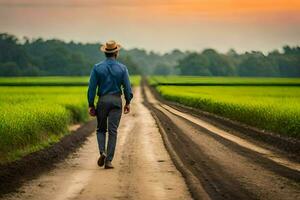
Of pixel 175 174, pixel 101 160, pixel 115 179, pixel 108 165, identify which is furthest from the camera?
pixel 101 160

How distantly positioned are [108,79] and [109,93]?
271 millimetres

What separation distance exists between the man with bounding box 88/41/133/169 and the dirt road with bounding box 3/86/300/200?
63 cm

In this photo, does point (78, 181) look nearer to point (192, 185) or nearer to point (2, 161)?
point (192, 185)

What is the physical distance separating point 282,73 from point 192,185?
156 m

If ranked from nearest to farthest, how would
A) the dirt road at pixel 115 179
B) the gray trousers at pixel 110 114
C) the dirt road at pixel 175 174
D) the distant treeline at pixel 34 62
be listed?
1. the dirt road at pixel 115 179
2. the dirt road at pixel 175 174
3. the gray trousers at pixel 110 114
4. the distant treeline at pixel 34 62

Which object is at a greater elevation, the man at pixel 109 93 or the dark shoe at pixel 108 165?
the man at pixel 109 93

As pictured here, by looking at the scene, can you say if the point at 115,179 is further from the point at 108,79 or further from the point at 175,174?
the point at 108,79

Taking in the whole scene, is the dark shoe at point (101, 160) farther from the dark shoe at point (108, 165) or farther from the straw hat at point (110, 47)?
the straw hat at point (110, 47)

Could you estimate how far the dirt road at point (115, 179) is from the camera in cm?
796

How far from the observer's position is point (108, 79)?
36.6ft

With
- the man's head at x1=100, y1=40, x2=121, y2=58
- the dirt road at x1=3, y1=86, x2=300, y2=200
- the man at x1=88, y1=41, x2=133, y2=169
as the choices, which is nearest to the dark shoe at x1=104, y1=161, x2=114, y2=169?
the dirt road at x1=3, y1=86, x2=300, y2=200

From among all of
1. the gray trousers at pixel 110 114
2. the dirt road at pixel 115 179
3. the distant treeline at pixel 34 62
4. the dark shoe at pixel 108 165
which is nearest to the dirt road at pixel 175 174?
the dirt road at pixel 115 179

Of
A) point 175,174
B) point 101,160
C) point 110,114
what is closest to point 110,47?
point 110,114

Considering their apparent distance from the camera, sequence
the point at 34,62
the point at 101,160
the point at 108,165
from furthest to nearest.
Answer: the point at 34,62 → the point at 101,160 → the point at 108,165
